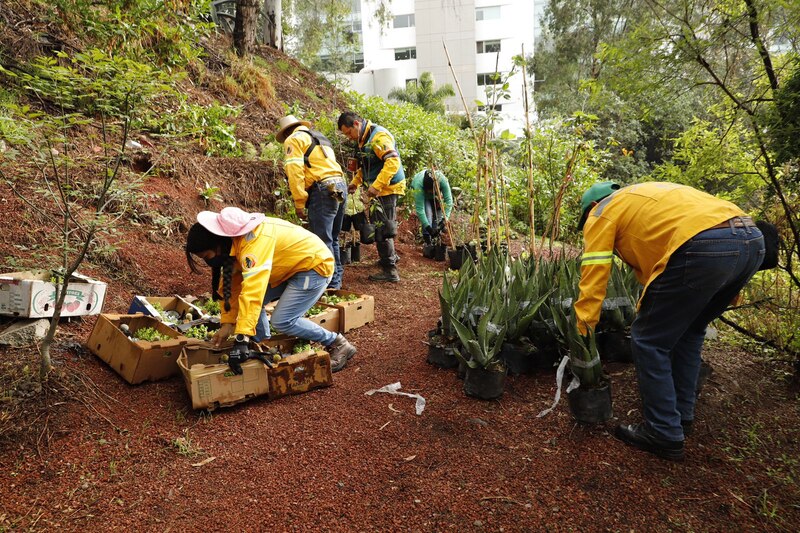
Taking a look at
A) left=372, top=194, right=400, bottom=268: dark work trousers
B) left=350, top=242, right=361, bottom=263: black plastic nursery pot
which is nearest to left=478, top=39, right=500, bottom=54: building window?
left=350, top=242, right=361, bottom=263: black plastic nursery pot

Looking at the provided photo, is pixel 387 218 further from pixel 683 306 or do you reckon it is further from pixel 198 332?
pixel 683 306

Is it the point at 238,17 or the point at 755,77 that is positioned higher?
the point at 238,17

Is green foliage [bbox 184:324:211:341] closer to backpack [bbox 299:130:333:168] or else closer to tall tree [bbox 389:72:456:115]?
backpack [bbox 299:130:333:168]

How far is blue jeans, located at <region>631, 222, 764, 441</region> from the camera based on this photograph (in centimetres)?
215

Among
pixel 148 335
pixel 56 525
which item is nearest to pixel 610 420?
pixel 56 525

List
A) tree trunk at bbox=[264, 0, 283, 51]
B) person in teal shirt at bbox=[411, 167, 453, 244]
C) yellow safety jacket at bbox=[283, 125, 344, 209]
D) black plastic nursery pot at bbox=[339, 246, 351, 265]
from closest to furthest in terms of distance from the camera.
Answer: yellow safety jacket at bbox=[283, 125, 344, 209] → black plastic nursery pot at bbox=[339, 246, 351, 265] → person in teal shirt at bbox=[411, 167, 453, 244] → tree trunk at bbox=[264, 0, 283, 51]

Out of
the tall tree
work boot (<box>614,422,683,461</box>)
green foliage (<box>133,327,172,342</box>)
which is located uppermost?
the tall tree

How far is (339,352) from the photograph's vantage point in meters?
3.59

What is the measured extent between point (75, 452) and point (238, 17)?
32.3ft

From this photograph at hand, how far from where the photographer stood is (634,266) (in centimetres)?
253

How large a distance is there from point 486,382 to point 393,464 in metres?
0.82

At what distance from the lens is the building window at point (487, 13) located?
31906 mm

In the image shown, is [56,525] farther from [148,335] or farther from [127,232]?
[127,232]

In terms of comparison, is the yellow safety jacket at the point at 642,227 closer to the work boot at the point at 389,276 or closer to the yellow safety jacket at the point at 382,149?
the yellow safety jacket at the point at 382,149
